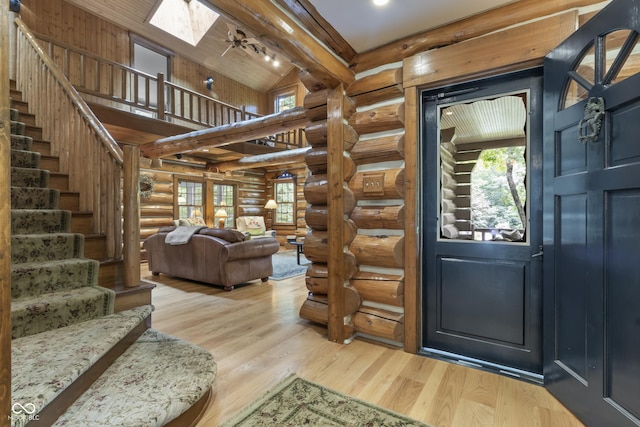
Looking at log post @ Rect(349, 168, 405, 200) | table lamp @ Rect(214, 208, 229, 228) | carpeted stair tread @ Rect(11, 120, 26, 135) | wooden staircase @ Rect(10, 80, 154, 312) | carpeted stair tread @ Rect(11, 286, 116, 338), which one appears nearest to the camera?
carpeted stair tread @ Rect(11, 286, 116, 338)

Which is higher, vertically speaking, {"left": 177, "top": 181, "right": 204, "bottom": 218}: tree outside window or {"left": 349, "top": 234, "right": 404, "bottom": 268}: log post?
{"left": 177, "top": 181, "right": 204, "bottom": 218}: tree outside window

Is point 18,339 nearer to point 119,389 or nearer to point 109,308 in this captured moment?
point 109,308

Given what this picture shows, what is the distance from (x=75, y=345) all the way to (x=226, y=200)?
8260 millimetres

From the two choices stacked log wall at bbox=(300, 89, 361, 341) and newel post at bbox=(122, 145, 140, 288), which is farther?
stacked log wall at bbox=(300, 89, 361, 341)

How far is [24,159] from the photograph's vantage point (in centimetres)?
289

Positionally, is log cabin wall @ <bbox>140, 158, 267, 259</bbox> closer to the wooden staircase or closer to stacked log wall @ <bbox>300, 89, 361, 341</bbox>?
the wooden staircase

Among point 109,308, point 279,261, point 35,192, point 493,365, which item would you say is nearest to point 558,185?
point 493,365

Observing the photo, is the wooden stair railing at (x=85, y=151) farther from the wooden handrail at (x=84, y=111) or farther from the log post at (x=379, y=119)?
the log post at (x=379, y=119)

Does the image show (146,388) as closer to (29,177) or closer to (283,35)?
(283,35)

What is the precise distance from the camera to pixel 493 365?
85.9 inches

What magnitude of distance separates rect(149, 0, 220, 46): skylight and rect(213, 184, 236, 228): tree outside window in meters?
4.09

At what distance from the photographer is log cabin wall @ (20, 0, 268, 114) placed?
6.01 metres

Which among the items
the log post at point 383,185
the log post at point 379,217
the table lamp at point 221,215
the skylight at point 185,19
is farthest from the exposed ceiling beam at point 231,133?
the skylight at point 185,19
